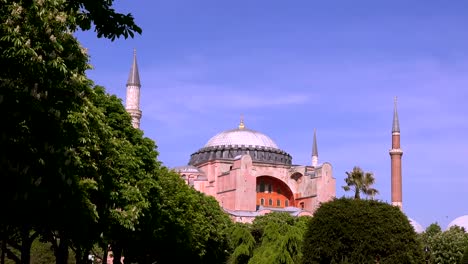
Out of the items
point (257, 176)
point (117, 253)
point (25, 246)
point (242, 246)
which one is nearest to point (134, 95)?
point (257, 176)

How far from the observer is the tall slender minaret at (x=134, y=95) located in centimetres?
9456

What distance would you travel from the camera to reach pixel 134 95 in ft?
319

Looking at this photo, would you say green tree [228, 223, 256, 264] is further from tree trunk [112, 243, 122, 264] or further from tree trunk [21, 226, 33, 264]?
tree trunk [21, 226, 33, 264]

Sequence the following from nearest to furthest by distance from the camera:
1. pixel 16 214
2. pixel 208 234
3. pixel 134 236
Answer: pixel 16 214 → pixel 134 236 → pixel 208 234

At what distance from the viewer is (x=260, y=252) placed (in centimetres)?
4925

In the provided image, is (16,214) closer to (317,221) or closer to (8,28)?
(8,28)

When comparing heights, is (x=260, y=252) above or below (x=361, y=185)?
below

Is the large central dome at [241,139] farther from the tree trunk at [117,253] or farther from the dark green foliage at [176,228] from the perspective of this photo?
the tree trunk at [117,253]

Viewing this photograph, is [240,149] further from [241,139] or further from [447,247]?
[447,247]

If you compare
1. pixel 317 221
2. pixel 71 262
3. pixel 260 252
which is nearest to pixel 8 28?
pixel 317 221

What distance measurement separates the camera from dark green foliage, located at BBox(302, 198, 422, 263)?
31.4m

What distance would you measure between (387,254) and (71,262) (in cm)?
3413

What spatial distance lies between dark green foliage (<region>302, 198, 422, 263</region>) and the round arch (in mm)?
91087

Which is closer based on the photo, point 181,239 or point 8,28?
point 8,28
